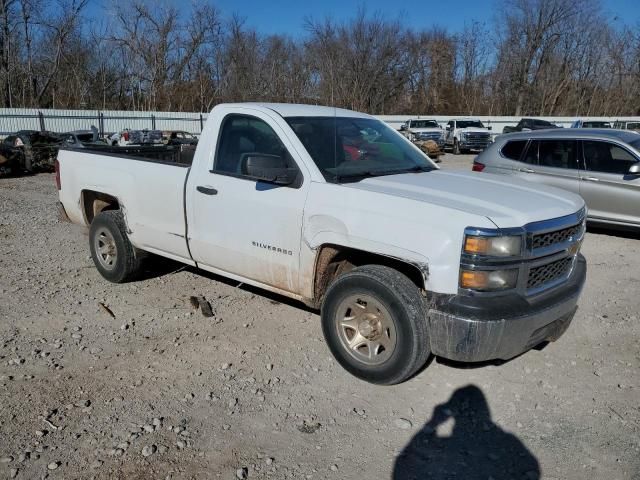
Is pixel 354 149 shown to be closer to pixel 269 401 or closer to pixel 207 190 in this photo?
pixel 207 190

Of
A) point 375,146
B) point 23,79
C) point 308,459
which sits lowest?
point 308,459

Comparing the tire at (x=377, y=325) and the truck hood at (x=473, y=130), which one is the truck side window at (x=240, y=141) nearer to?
the tire at (x=377, y=325)

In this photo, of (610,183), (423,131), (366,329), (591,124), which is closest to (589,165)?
(610,183)

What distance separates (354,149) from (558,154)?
215 inches

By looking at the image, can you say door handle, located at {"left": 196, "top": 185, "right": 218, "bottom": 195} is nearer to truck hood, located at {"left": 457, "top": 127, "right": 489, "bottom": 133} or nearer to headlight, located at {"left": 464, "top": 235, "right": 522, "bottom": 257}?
headlight, located at {"left": 464, "top": 235, "right": 522, "bottom": 257}

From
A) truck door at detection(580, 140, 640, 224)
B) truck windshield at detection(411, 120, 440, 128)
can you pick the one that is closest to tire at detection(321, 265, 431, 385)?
truck door at detection(580, 140, 640, 224)

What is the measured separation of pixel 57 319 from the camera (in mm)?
4672

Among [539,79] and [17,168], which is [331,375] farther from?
[539,79]

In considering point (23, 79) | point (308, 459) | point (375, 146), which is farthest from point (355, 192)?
point (23, 79)

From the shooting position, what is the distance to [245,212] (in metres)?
4.09

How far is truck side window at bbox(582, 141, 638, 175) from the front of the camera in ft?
25.7

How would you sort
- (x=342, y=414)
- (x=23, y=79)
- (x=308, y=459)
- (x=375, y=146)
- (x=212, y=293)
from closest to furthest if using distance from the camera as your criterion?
(x=308, y=459)
(x=342, y=414)
(x=375, y=146)
(x=212, y=293)
(x=23, y=79)

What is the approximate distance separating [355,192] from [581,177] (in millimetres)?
5943

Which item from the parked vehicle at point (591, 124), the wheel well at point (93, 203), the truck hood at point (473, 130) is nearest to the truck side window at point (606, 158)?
the wheel well at point (93, 203)
